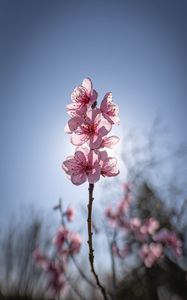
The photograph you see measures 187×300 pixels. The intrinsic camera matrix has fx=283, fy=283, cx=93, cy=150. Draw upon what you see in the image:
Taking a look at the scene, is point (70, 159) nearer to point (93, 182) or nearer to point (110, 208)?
point (93, 182)

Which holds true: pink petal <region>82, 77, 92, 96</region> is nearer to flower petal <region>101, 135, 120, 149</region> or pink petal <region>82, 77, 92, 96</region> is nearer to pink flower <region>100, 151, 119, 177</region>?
flower petal <region>101, 135, 120, 149</region>

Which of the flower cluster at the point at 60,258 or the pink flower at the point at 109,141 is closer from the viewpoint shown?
the pink flower at the point at 109,141

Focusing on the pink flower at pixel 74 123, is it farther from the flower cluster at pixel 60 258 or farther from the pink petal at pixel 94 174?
the flower cluster at pixel 60 258

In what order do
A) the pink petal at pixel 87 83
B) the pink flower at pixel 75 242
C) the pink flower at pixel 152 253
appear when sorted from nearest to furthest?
the pink petal at pixel 87 83, the pink flower at pixel 75 242, the pink flower at pixel 152 253

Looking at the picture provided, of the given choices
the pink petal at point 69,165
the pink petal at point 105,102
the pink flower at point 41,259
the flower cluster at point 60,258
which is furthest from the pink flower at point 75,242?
the pink petal at point 105,102

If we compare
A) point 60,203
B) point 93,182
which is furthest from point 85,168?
point 60,203

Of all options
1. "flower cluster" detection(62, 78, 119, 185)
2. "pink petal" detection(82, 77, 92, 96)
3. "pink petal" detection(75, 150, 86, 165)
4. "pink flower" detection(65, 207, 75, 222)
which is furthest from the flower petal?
"pink flower" detection(65, 207, 75, 222)
